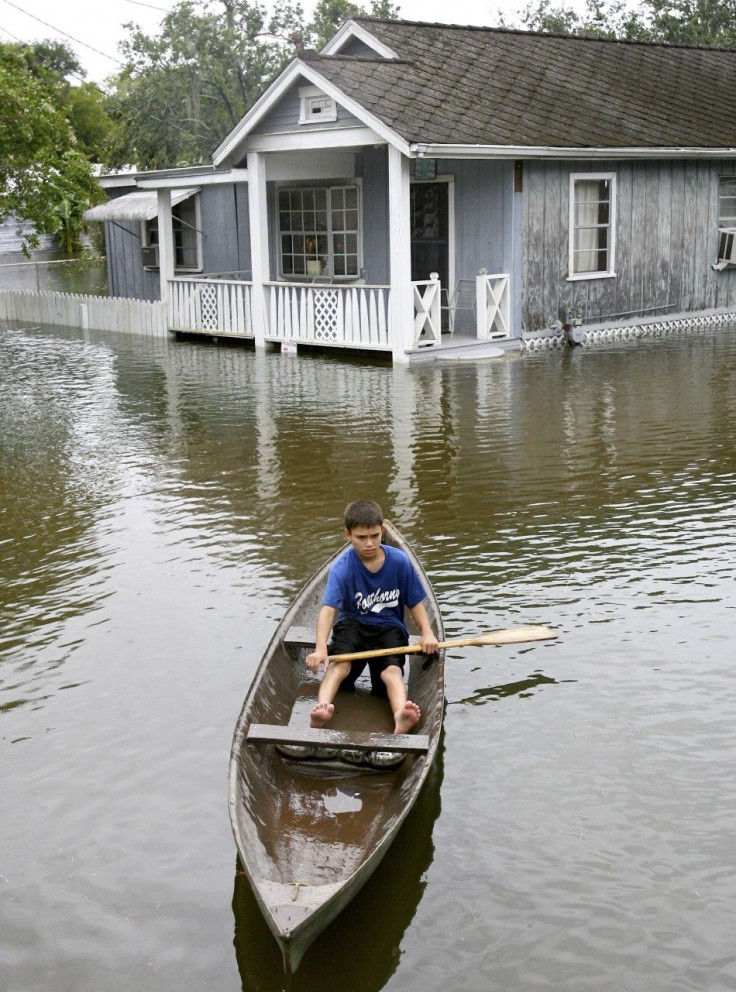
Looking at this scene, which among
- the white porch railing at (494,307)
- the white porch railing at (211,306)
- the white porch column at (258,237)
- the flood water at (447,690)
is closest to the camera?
the flood water at (447,690)

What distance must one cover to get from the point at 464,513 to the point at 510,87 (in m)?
12.3

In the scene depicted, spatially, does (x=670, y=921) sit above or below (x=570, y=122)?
below

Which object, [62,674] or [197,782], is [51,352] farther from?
[197,782]

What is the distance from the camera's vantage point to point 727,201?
76.1 feet

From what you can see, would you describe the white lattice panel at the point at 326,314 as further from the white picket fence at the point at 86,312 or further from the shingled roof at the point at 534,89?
the white picket fence at the point at 86,312

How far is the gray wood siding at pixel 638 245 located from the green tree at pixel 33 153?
25.6 feet

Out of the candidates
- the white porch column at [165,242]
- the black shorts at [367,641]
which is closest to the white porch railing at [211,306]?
the white porch column at [165,242]

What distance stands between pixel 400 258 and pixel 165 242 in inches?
272

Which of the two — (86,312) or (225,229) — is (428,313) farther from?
(86,312)

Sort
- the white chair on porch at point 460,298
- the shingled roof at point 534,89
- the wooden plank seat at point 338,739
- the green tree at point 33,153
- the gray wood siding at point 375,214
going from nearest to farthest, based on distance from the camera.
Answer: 1. the wooden plank seat at point 338,739
2. the shingled roof at point 534,89
3. the green tree at point 33,153
4. the white chair on porch at point 460,298
5. the gray wood siding at point 375,214

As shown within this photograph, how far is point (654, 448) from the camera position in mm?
12180

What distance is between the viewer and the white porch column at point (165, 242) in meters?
22.8

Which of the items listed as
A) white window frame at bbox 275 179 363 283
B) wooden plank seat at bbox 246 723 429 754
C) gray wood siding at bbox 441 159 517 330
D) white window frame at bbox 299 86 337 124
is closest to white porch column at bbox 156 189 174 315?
white window frame at bbox 275 179 363 283

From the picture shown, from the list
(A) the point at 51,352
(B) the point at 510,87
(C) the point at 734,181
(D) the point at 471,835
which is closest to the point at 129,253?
(A) the point at 51,352
